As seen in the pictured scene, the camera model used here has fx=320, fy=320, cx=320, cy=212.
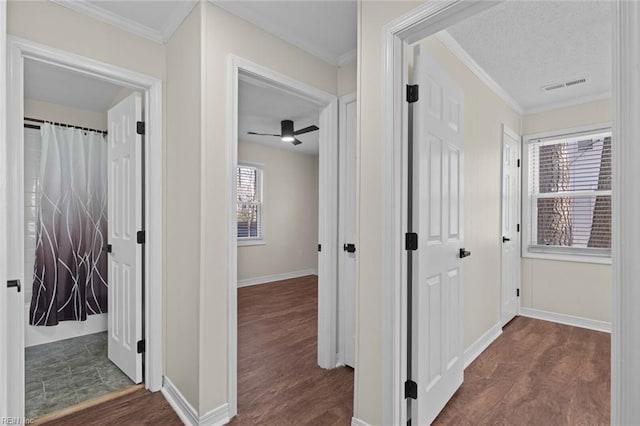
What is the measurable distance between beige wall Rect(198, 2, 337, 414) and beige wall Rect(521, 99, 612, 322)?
3.62 metres

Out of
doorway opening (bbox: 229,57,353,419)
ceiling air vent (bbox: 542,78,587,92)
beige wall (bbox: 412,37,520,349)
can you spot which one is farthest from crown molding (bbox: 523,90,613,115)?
doorway opening (bbox: 229,57,353,419)

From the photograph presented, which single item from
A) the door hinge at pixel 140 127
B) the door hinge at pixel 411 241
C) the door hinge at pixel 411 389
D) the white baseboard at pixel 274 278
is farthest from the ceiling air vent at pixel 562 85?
the white baseboard at pixel 274 278

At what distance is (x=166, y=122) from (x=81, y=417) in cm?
191

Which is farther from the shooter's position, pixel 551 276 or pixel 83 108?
pixel 551 276

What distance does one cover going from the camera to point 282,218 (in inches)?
239

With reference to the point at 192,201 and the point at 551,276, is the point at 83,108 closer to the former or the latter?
the point at 192,201

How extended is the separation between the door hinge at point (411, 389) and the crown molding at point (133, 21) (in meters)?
2.39

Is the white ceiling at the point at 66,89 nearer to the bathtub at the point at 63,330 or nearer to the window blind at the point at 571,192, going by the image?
the bathtub at the point at 63,330

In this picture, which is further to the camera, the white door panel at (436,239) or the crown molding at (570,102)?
the crown molding at (570,102)

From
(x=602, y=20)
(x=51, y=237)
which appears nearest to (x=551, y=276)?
(x=602, y=20)

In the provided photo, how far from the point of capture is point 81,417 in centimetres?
193

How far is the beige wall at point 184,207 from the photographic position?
Answer: 1.82 metres

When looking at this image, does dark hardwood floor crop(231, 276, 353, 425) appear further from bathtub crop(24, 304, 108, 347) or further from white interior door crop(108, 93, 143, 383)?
bathtub crop(24, 304, 108, 347)

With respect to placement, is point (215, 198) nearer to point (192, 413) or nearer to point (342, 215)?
point (342, 215)
